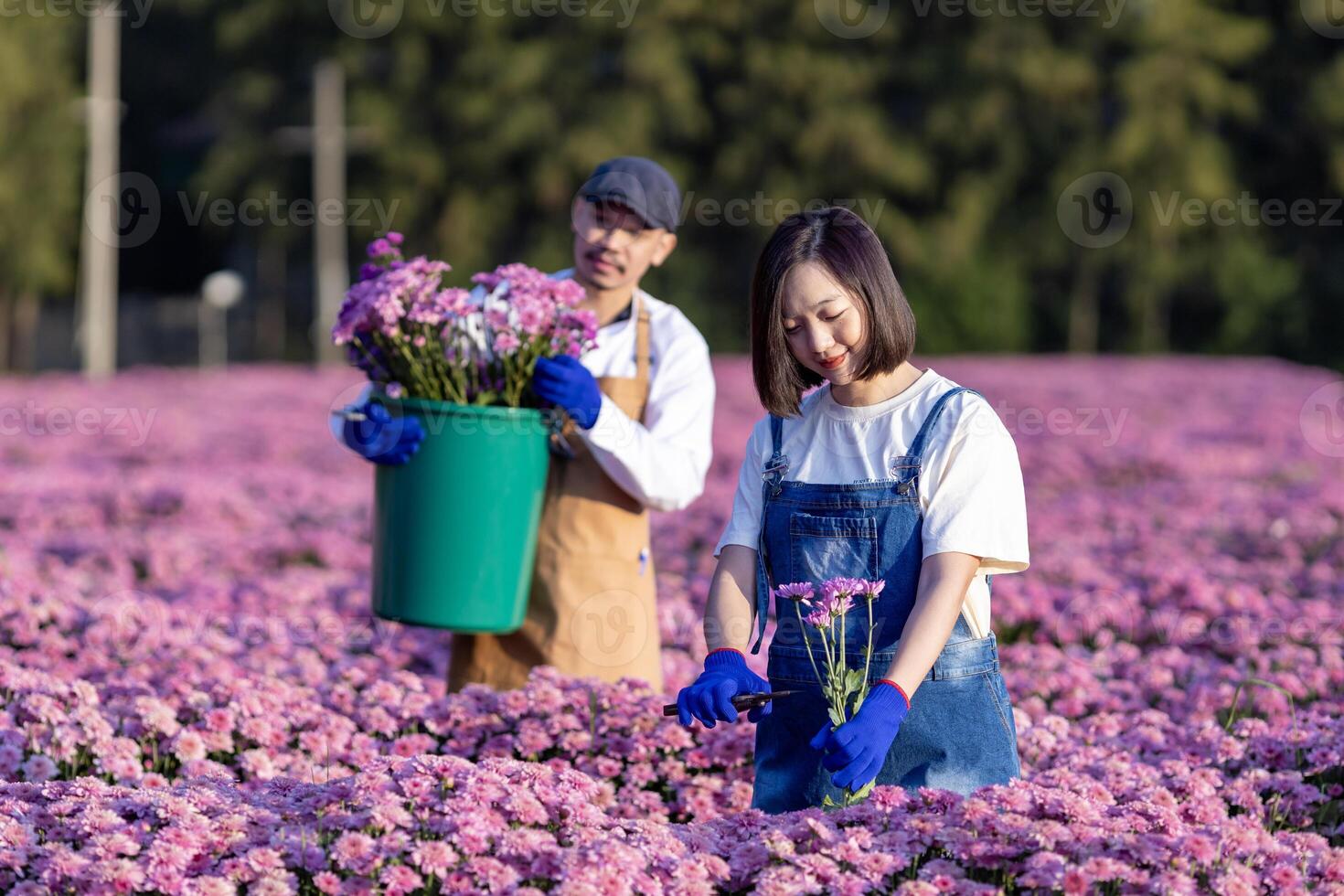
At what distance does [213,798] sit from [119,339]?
3602 centimetres

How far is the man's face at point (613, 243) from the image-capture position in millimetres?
3893

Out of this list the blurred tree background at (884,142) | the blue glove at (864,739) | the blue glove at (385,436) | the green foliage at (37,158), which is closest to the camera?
the blue glove at (864,739)

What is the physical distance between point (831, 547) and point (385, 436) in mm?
1351

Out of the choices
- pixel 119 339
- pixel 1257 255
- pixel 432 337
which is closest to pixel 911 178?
pixel 1257 255

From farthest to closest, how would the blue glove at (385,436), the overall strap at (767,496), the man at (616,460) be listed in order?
1. the man at (616,460)
2. the blue glove at (385,436)
3. the overall strap at (767,496)

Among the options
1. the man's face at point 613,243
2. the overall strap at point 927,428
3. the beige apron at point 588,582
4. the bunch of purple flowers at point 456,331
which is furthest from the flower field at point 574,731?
the man's face at point 613,243

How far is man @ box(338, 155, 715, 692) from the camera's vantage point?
3846 mm

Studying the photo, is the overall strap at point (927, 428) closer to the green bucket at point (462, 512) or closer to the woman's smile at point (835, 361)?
the woman's smile at point (835, 361)

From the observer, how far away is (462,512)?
3.72 m

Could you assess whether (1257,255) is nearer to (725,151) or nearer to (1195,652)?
(725,151)

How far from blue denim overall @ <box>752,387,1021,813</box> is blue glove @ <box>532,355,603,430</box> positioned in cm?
77

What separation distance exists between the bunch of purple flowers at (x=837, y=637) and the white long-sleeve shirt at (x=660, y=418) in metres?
1.01

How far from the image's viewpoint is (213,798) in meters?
2.85

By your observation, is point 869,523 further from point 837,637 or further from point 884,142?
point 884,142
